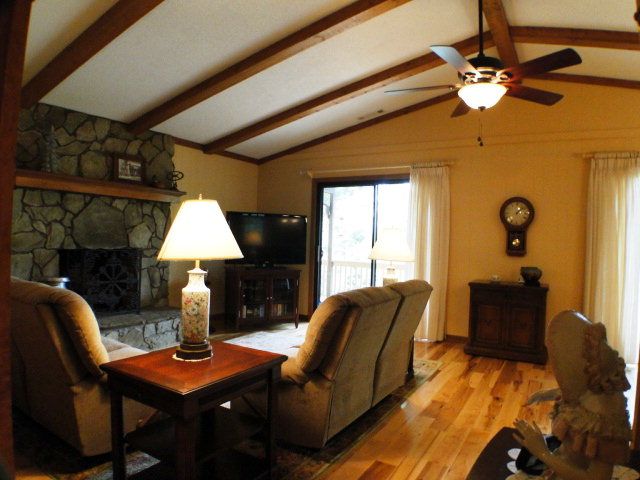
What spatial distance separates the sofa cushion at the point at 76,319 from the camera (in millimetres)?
2039

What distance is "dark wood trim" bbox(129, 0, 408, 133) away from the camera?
3.14 metres

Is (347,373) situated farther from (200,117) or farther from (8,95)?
(200,117)

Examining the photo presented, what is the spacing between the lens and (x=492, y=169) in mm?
5074

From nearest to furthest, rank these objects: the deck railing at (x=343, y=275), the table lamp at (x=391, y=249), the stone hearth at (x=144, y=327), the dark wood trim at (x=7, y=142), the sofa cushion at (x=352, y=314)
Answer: the dark wood trim at (x=7, y=142)
the sofa cushion at (x=352, y=314)
the table lamp at (x=391, y=249)
the stone hearth at (x=144, y=327)
the deck railing at (x=343, y=275)

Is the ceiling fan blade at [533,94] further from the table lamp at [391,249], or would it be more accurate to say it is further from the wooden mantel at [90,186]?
the wooden mantel at [90,186]

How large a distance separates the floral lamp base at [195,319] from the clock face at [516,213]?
4.06 m

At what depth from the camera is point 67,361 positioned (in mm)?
2111

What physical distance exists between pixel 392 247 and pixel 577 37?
7.87ft

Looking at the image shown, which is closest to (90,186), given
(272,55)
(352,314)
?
(272,55)

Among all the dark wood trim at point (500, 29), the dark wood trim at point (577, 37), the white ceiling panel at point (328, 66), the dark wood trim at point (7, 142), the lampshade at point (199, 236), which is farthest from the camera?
the white ceiling panel at point (328, 66)

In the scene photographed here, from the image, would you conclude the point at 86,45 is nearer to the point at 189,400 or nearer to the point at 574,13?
the point at 189,400

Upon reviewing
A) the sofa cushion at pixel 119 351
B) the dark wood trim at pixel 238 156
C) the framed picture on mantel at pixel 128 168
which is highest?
the dark wood trim at pixel 238 156

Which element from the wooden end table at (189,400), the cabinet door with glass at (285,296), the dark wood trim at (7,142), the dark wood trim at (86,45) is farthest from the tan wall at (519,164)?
the dark wood trim at (7,142)

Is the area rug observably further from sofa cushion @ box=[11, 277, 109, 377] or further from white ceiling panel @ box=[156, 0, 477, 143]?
white ceiling panel @ box=[156, 0, 477, 143]
